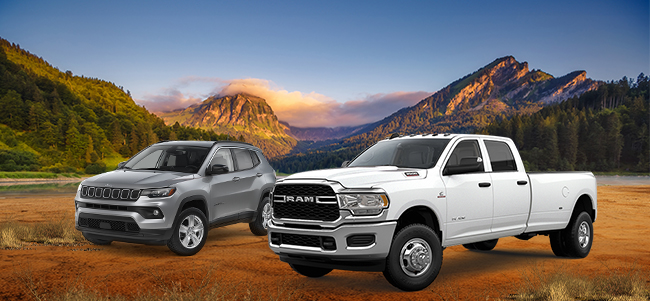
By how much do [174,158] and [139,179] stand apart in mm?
1927

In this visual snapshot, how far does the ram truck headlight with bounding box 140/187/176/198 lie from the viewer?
884 centimetres

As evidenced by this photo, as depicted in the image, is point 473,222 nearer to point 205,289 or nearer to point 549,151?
point 205,289

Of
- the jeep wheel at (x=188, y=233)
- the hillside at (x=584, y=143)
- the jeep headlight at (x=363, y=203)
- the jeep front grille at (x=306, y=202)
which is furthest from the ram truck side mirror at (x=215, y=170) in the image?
the hillside at (x=584, y=143)

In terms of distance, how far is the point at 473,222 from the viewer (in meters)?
7.12

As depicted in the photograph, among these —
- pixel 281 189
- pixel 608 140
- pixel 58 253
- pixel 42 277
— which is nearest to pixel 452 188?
pixel 281 189

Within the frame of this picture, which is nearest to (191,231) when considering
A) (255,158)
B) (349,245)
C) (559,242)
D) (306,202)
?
(255,158)

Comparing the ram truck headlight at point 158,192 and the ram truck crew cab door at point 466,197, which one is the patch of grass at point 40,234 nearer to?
the ram truck headlight at point 158,192

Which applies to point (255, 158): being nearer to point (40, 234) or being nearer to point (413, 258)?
point (40, 234)

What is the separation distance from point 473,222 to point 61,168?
138614 mm

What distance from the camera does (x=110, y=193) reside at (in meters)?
8.96

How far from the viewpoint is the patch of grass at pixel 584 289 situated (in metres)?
6.06

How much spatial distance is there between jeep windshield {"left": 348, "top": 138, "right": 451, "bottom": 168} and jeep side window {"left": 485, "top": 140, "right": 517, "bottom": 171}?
98 cm

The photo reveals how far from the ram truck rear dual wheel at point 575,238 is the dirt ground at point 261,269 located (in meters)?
0.18

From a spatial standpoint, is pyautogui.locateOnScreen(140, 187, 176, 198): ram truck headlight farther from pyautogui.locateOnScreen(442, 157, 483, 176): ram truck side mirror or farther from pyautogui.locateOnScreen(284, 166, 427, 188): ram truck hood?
pyautogui.locateOnScreen(442, 157, 483, 176): ram truck side mirror
